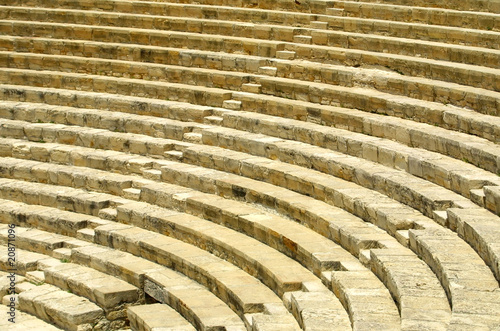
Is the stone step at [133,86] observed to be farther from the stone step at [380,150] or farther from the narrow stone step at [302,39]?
the narrow stone step at [302,39]

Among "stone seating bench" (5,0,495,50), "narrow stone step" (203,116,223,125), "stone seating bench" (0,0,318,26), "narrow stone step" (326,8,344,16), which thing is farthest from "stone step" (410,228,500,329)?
"stone seating bench" (0,0,318,26)

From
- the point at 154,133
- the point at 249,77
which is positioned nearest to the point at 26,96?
the point at 154,133

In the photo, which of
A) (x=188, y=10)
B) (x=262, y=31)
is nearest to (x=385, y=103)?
(x=262, y=31)

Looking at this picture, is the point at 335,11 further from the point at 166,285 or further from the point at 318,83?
the point at 166,285

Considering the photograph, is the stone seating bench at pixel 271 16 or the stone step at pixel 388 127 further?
the stone seating bench at pixel 271 16

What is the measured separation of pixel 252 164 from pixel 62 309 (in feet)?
11.4

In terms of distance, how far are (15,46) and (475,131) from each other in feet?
35.5

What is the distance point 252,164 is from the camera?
41.7 feet

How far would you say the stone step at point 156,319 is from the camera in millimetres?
10047

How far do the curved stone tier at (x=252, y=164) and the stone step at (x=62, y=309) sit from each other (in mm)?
39

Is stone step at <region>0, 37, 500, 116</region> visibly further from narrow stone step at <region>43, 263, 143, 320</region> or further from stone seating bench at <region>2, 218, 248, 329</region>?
narrow stone step at <region>43, 263, 143, 320</region>

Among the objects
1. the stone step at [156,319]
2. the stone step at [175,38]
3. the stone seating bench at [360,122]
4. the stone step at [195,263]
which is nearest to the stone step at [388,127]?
the stone seating bench at [360,122]

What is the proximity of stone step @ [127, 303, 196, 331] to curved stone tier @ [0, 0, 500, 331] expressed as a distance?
33mm

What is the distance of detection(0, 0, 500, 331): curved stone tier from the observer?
9234 mm
